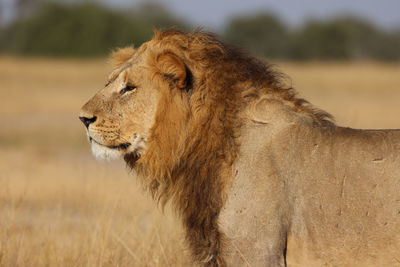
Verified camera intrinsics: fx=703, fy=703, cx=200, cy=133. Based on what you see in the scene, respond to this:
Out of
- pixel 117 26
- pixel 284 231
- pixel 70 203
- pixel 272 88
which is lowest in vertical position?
pixel 70 203

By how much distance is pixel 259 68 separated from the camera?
408cm

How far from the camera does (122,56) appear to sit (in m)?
4.42

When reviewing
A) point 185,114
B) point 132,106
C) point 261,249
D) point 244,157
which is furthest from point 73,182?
point 261,249

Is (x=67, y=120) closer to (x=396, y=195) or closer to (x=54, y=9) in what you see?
(x=396, y=195)

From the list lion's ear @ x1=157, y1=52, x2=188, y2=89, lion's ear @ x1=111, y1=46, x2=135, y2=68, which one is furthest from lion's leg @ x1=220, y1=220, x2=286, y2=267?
lion's ear @ x1=111, y1=46, x2=135, y2=68

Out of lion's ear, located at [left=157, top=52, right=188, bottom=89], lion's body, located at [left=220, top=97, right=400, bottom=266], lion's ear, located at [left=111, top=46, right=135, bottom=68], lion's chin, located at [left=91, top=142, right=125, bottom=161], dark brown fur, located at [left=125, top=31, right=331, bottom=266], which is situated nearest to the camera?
lion's body, located at [left=220, top=97, right=400, bottom=266]

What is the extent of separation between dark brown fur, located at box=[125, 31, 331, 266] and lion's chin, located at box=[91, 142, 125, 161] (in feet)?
0.41

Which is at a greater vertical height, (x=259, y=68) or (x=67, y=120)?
(x=259, y=68)

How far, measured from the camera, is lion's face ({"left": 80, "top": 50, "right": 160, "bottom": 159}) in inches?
157

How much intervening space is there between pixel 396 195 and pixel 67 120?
1480 cm

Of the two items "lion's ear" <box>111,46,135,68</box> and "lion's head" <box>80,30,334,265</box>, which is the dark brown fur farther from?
"lion's ear" <box>111,46,135,68</box>

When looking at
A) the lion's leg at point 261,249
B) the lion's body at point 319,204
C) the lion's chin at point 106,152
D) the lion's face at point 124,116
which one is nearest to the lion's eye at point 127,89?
the lion's face at point 124,116

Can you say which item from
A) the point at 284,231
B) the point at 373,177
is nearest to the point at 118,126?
the point at 284,231

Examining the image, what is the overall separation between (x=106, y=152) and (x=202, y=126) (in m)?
0.59
